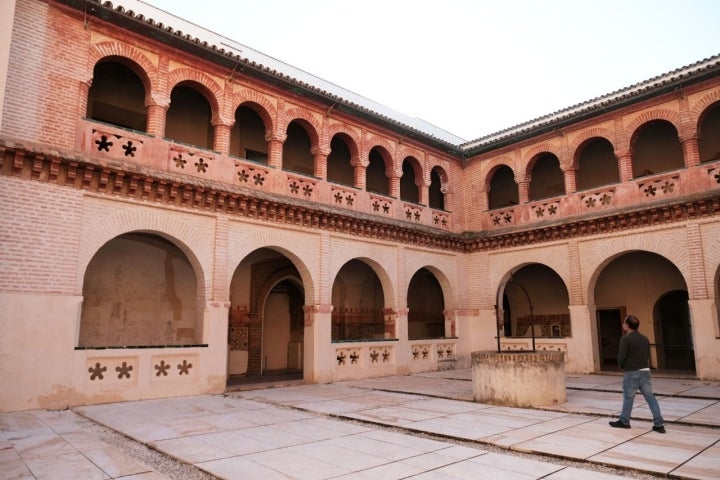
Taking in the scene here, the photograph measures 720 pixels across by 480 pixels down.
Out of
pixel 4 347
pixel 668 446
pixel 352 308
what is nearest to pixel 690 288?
pixel 668 446

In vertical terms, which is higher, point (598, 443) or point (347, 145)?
point (347, 145)

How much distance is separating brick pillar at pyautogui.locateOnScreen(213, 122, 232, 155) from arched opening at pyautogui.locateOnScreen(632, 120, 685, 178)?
1141 cm

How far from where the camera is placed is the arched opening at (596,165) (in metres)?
16.5

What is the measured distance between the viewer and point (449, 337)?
1677 centimetres

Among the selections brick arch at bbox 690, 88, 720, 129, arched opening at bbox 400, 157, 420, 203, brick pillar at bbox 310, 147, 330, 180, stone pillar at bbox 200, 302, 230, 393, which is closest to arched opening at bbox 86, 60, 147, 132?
brick pillar at bbox 310, 147, 330, 180

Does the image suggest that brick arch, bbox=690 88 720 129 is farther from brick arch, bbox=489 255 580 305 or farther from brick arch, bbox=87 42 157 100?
brick arch, bbox=87 42 157 100

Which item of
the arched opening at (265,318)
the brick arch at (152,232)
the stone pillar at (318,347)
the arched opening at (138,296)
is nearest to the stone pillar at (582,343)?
the stone pillar at (318,347)

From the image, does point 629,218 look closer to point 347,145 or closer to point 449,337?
point 449,337

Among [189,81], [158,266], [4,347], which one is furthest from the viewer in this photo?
[158,266]

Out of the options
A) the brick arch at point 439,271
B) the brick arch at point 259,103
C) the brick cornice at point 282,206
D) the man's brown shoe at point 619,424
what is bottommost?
the man's brown shoe at point 619,424

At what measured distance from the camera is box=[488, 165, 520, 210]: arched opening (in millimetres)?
18891

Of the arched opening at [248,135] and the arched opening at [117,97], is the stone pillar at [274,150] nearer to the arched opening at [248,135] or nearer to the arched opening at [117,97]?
the arched opening at [248,135]

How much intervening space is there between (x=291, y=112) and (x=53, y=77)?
548 centimetres

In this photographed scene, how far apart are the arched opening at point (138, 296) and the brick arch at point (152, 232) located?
0.84 metres
